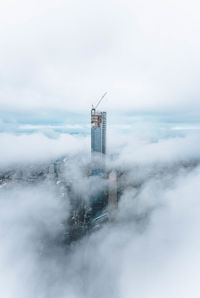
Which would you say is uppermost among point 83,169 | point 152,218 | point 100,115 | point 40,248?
point 100,115

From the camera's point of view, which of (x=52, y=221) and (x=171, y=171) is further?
(x=171, y=171)

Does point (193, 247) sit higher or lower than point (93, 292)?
higher

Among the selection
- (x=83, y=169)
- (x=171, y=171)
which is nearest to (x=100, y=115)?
(x=83, y=169)

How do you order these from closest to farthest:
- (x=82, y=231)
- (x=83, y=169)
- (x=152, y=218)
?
1. (x=82, y=231)
2. (x=152, y=218)
3. (x=83, y=169)

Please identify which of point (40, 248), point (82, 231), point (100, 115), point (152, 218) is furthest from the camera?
point (100, 115)

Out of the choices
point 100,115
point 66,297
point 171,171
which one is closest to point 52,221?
point 66,297

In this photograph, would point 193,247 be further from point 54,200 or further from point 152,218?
point 54,200
